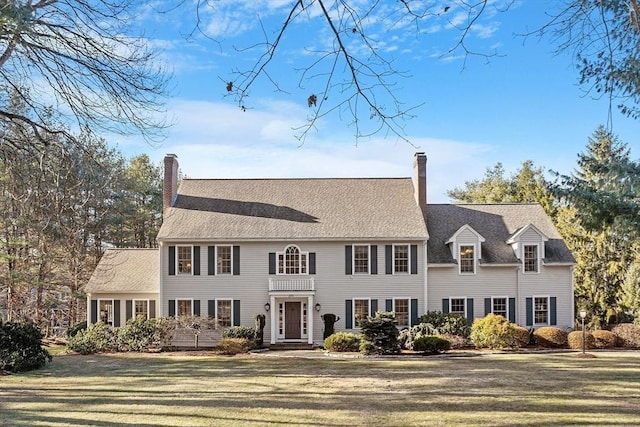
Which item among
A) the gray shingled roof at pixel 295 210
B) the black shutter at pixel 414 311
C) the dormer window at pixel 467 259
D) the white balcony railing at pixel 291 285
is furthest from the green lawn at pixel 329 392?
the gray shingled roof at pixel 295 210

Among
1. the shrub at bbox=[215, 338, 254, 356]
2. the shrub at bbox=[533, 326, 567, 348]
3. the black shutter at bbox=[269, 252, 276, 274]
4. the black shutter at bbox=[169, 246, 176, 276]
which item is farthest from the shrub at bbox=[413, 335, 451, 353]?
the black shutter at bbox=[169, 246, 176, 276]

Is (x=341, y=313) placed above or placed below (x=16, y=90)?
below

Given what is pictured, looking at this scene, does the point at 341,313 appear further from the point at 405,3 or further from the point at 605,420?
the point at 405,3

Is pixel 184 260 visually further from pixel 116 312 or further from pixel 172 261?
pixel 116 312

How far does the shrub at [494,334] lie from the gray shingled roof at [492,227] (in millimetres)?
3735

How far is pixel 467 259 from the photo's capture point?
28.4 meters

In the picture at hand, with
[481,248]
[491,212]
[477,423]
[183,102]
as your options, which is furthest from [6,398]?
[491,212]

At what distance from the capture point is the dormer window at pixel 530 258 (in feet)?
93.3

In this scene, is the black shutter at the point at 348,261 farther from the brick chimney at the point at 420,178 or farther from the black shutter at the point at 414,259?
the brick chimney at the point at 420,178

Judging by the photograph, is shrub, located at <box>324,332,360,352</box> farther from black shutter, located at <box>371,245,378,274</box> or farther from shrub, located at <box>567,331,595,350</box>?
shrub, located at <box>567,331,595,350</box>

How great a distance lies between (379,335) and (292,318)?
238 inches

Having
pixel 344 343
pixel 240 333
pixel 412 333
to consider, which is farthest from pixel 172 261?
pixel 412 333

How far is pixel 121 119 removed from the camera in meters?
9.90

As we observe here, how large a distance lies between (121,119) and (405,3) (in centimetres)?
678
